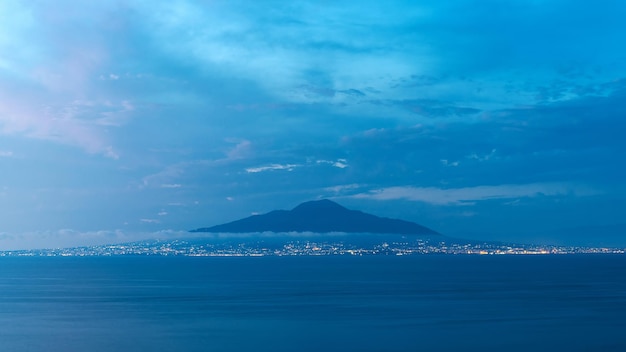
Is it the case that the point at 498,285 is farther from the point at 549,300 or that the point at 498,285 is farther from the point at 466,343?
the point at 466,343

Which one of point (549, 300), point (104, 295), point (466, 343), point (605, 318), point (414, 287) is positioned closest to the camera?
point (466, 343)

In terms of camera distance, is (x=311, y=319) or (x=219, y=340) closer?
(x=219, y=340)

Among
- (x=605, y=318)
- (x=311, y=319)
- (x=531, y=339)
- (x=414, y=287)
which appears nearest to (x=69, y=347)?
(x=311, y=319)

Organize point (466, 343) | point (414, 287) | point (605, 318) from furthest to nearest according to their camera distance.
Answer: point (414, 287) < point (605, 318) < point (466, 343)

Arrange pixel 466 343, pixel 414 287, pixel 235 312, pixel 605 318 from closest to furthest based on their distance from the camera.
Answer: pixel 466 343 → pixel 605 318 → pixel 235 312 → pixel 414 287

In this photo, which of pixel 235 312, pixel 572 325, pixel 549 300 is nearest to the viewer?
pixel 572 325

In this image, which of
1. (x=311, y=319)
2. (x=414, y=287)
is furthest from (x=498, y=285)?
(x=311, y=319)

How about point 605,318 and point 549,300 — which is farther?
point 549,300

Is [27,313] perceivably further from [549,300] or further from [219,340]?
[549,300]
